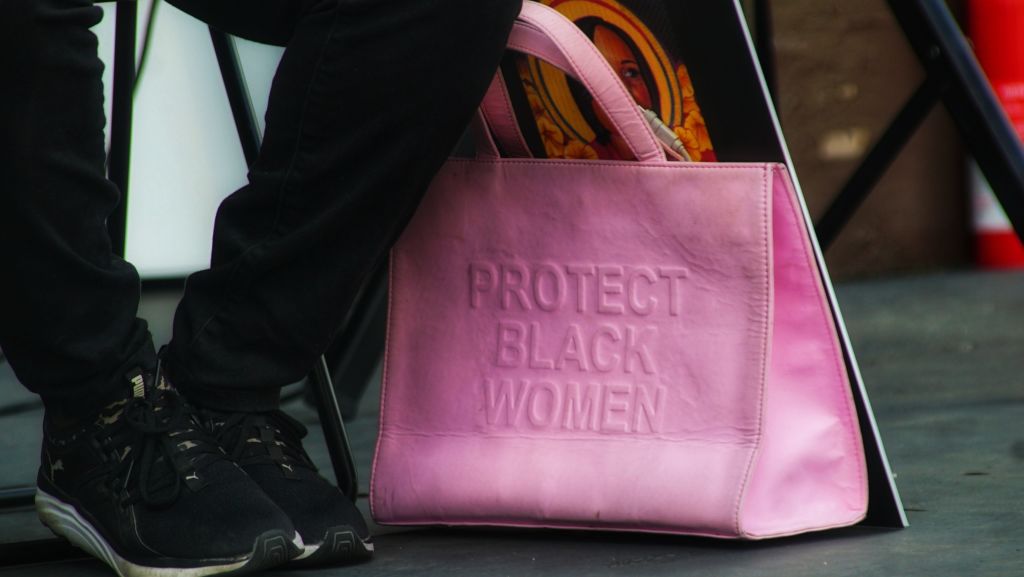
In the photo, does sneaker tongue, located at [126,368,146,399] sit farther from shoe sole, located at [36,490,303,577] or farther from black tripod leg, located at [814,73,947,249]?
black tripod leg, located at [814,73,947,249]

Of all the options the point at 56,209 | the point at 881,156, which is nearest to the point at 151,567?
the point at 56,209

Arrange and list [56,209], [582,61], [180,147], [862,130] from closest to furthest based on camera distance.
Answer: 1. [56,209]
2. [582,61]
3. [180,147]
4. [862,130]

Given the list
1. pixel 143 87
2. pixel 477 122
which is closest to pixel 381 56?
pixel 477 122

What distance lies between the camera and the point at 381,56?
4.16 ft

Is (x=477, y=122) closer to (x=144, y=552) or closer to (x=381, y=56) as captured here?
(x=381, y=56)

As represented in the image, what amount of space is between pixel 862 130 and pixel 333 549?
375cm

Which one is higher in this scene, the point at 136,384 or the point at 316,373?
the point at 136,384

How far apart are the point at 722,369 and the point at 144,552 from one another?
0.53m

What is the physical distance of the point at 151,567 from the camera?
126 centimetres

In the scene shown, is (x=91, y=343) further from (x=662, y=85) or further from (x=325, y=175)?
(x=662, y=85)

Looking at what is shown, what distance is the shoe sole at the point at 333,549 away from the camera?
4.24 feet

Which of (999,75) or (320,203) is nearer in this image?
(320,203)

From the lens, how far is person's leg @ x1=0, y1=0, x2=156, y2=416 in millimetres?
1232

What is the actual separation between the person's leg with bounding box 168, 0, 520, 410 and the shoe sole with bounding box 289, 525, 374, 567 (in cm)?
14
